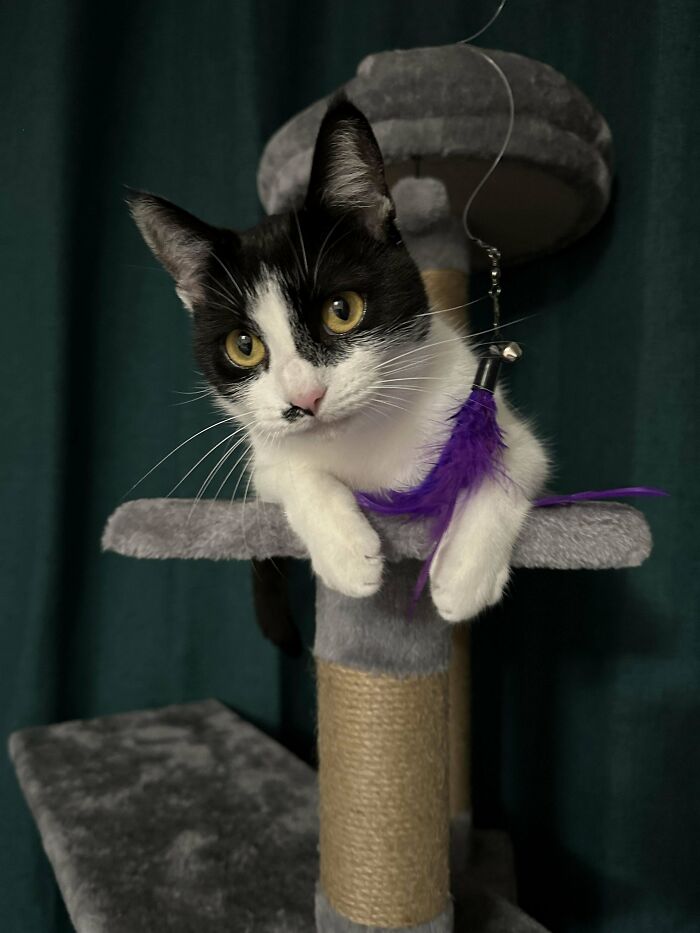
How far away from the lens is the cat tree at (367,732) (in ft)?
2.35

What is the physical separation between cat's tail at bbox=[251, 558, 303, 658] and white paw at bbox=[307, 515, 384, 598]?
13.7 inches

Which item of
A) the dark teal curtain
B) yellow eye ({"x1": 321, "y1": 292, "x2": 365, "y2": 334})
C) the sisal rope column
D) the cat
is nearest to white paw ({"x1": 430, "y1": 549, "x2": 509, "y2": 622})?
the cat

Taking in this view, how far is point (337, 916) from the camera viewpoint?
748 mm

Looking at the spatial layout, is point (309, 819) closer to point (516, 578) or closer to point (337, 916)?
point (337, 916)

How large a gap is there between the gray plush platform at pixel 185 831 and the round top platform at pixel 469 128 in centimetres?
91

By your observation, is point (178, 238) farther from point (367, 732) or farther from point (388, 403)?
point (367, 732)

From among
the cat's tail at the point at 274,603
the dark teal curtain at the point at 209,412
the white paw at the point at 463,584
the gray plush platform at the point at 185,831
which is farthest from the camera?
the dark teal curtain at the point at 209,412

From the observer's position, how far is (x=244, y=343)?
730mm

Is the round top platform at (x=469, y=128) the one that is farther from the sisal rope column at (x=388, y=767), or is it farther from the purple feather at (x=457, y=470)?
the sisal rope column at (x=388, y=767)

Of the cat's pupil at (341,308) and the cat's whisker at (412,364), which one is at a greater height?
the cat's pupil at (341,308)

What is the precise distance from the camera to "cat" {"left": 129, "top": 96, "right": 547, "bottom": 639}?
2.08 ft

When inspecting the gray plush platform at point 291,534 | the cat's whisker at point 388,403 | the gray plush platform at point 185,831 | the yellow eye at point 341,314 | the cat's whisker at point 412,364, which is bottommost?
the gray plush platform at point 185,831

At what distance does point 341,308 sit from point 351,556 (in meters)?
0.26

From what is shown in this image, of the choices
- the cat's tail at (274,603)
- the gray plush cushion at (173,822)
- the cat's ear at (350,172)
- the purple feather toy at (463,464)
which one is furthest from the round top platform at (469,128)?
the gray plush cushion at (173,822)
